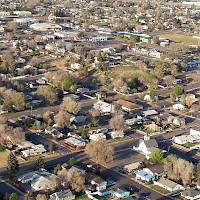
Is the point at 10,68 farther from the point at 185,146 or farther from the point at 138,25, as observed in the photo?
the point at 138,25

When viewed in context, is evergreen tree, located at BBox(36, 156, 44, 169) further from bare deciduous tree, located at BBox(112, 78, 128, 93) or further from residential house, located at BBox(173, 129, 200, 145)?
bare deciduous tree, located at BBox(112, 78, 128, 93)

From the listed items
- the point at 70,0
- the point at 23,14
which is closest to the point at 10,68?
the point at 23,14

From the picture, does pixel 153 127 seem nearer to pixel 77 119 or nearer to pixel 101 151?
pixel 77 119

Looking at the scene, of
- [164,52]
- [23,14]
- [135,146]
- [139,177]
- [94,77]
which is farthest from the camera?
[23,14]

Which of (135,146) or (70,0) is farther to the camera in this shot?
(70,0)

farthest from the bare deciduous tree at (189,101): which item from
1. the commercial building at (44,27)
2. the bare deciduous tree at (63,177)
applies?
the commercial building at (44,27)

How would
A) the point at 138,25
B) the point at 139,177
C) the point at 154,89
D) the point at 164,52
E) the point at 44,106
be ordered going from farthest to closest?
the point at 138,25
the point at 164,52
the point at 154,89
the point at 44,106
the point at 139,177
